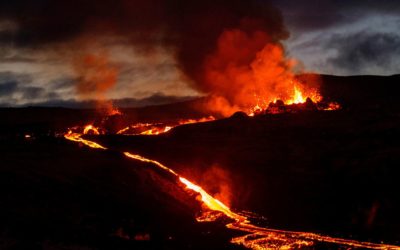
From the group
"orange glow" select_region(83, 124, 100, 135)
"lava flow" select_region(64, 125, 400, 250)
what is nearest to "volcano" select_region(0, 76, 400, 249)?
"lava flow" select_region(64, 125, 400, 250)

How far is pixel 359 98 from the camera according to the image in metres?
108

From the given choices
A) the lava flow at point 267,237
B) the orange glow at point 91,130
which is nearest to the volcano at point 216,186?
the lava flow at point 267,237

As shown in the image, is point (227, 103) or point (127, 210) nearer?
point (127, 210)

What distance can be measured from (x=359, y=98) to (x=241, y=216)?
258 ft

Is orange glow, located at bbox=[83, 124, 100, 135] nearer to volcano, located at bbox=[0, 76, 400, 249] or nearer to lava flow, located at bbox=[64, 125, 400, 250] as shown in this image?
volcano, located at bbox=[0, 76, 400, 249]

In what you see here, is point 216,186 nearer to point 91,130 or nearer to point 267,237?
point 267,237

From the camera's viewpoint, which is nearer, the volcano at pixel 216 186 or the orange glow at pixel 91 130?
the volcano at pixel 216 186

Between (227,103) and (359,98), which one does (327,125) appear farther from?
(359,98)

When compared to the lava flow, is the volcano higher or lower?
higher

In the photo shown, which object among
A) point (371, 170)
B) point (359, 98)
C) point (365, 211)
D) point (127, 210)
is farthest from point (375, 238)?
point (359, 98)

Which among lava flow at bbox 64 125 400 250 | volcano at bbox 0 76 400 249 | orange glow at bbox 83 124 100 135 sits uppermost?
orange glow at bbox 83 124 100 135

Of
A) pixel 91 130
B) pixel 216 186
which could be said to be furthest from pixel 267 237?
pixel 91 130

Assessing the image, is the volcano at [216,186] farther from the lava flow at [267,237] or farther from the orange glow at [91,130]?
the orange glow at [91,130]

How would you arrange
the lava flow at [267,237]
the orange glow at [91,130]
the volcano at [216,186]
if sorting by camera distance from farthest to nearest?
the orange glow at [91,130] < the volcano at [216,186] < the lava flow at [267,237]
